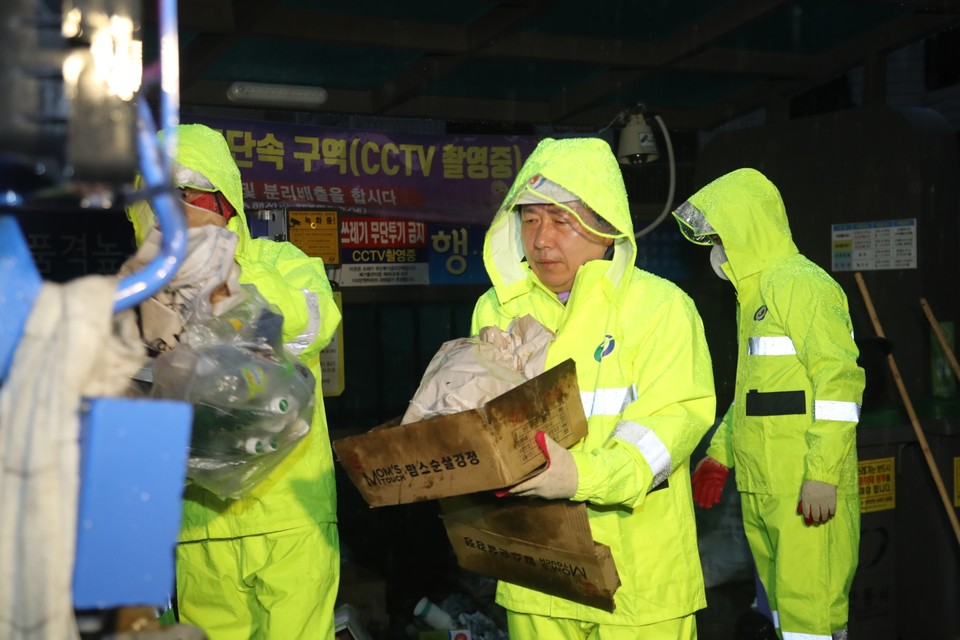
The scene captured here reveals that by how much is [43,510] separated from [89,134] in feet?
1.64

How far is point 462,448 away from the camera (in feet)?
6.90

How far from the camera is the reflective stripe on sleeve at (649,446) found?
2.41 m

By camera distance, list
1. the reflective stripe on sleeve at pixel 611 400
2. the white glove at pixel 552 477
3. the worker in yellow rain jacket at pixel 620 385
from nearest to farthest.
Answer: the white glove at pixel 552 477
the worker in yellow rain jacket at pixel 620 385
the reflective stripe on sleeve at pixel 611 400

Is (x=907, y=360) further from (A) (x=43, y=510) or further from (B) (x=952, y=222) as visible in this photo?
(A) (x=43, y=510)

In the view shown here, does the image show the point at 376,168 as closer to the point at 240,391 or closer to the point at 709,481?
the point at 709,481

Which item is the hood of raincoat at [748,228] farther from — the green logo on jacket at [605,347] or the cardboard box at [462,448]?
the cardboard box at [462,448]

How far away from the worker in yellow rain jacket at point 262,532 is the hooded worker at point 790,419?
2088 millimetres

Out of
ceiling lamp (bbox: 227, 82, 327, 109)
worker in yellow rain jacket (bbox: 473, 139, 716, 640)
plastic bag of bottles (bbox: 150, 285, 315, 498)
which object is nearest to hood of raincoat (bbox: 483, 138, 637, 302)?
worker in yellow rain jacket (bbox: 473, 139, 716, 640)

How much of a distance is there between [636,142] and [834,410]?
8.20 feet

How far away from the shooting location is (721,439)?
179 inches

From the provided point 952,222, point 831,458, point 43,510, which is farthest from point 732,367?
point 43,510

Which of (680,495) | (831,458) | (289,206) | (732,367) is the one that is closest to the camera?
(680,495)

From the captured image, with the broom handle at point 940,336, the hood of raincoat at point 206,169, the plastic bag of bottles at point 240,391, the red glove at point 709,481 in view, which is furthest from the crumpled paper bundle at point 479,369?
the broom handle at point 940,336

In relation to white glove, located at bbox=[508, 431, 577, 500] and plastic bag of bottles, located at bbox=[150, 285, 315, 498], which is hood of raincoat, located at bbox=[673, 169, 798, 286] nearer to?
white glove, located at bbox=[508, 431, 577, 500]
